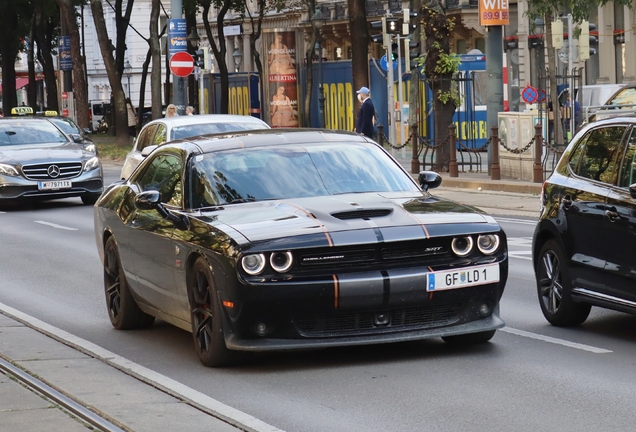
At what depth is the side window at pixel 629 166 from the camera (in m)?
9.26

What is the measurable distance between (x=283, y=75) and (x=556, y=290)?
38.2 meters

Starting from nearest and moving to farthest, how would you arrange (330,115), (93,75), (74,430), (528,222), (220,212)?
1. (74,430)
2. (220,212)
3. (528,222)
4. (330,115)
5. (93,75)

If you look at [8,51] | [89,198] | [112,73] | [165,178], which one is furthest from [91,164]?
[8,51]

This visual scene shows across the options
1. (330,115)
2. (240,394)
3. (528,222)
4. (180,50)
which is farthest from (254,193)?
(330,115)

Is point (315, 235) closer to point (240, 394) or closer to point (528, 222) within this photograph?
point (240, 394)

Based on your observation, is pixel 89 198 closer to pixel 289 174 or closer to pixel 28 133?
pixel 28 133

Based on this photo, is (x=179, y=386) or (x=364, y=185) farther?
(x=364, y=185)

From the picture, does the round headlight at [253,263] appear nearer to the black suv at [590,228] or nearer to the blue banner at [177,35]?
the black suv at [590,228]

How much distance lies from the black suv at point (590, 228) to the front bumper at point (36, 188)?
48.8 feet

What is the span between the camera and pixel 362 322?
817cm

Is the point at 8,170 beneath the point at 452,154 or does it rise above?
above

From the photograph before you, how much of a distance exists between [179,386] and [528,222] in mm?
12033

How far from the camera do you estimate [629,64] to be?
5038 cm

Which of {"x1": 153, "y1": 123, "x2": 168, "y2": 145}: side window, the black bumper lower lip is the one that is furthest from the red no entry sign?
the black bumper lower lip
